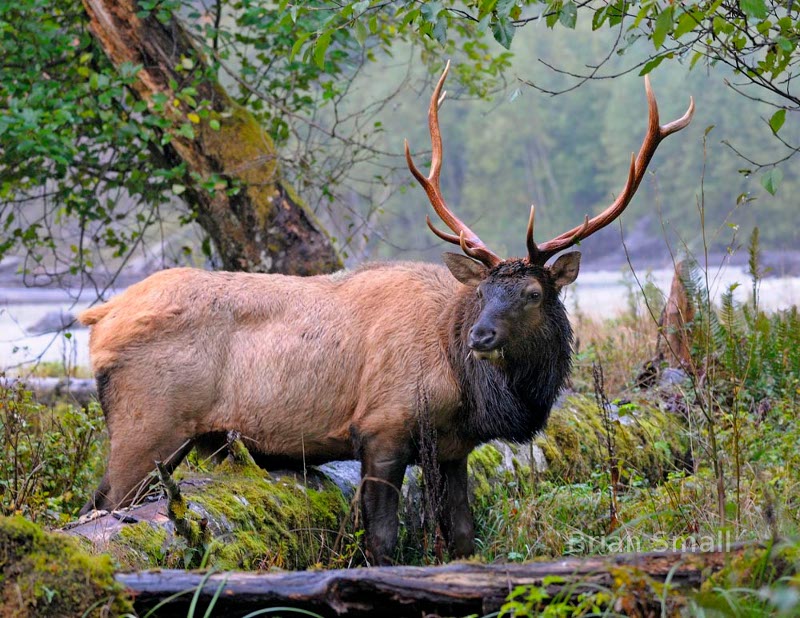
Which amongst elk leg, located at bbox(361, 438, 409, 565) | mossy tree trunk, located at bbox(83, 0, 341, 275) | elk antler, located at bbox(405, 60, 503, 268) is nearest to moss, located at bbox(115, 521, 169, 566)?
elk leg, located at bbox(361, 438, 409, 565)

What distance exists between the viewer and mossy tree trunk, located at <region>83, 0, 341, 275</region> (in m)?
8.49

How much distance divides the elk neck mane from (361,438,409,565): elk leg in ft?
1.53

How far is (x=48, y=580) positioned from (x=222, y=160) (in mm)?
6114

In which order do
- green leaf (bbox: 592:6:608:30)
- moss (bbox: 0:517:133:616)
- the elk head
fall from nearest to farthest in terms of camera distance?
moss (bbox: 0:517:133:616)
green leaf (bbox: 592:6:608:30)
the elk head

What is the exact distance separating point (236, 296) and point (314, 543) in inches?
61.8

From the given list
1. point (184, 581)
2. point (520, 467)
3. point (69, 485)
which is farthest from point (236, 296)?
point (184, 581)

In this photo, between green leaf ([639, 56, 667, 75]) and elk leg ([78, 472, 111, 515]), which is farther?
elk leg ([78, 472, 111, 515])

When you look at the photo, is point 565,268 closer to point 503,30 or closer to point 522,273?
point 522,273

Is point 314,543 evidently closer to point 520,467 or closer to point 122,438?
point 122,438

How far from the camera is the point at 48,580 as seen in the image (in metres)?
2.96

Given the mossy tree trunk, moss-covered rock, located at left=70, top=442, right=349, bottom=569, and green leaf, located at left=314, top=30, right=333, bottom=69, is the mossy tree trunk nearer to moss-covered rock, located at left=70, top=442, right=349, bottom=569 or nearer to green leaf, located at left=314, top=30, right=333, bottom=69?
moss-covered rock, located at left=70, top=442, right=349, bottom=569

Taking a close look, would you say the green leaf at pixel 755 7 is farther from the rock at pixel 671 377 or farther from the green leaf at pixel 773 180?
the rock at pixel 671 377

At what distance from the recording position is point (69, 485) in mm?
5934

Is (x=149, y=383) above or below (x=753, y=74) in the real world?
below
